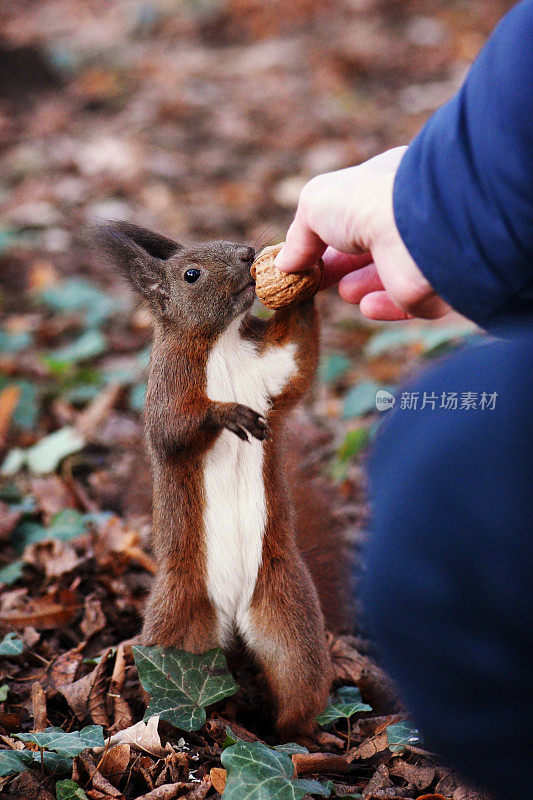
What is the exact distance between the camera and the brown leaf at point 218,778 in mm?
1904

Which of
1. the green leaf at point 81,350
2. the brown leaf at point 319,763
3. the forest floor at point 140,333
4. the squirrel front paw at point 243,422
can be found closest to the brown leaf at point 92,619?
the forest floor at point 140,333

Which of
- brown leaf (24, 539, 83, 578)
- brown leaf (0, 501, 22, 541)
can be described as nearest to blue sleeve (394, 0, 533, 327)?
brown leaf (24, 539, 83, 578)

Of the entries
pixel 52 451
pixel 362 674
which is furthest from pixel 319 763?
pixel 52 451

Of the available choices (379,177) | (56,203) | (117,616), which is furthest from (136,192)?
(379,177)

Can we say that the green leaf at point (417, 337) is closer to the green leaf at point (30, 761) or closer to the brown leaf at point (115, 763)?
the brown leaf at point (115, 763)

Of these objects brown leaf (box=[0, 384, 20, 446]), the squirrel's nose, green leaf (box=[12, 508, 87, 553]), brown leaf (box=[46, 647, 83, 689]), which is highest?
the squirrel's nose

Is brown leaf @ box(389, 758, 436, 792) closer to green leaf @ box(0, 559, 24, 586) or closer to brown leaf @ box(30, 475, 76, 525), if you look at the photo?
green leaf @ box(0, 559, 24, 586)

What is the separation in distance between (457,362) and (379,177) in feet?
1.49

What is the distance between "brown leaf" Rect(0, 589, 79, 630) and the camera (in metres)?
2.63

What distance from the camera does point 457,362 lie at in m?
1.35

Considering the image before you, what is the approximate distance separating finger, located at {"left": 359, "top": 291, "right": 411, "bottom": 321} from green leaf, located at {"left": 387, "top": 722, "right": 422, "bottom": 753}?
40.5 inches

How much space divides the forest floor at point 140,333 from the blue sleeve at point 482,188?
0.93 m

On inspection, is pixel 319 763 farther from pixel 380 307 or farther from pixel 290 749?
pixel 380 307

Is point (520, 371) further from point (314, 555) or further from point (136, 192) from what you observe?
point (136, 192)
